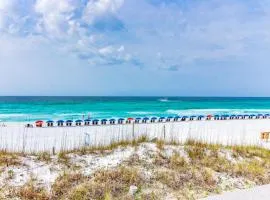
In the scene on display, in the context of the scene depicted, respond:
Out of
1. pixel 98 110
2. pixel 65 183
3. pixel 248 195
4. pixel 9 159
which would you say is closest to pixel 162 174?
pixel 248 195

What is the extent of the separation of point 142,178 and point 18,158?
227 cm

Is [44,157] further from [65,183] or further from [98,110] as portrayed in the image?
[98,110]

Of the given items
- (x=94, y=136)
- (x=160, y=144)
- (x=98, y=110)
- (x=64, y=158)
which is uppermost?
(x=160, y=144)

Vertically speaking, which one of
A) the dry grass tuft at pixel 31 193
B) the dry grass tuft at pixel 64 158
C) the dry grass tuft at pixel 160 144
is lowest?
the dry grass tuft at pixel 31 193

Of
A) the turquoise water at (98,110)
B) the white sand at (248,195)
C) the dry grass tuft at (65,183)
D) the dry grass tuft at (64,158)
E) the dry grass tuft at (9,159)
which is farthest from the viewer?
the turquoise water at (98,110)

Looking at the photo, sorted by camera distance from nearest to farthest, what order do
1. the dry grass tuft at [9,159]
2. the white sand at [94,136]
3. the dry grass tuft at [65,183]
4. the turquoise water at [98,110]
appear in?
the dry grass tuft at [65,183] < the dry grass tuft at [9,159] < the white sand at [94,136] < the turquoise water at [98,110]

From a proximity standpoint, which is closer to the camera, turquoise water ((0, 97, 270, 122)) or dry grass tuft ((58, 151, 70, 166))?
dry grass tuft ((58, 151, 70, 166))

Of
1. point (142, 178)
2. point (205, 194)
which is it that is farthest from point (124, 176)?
point (205, 194)

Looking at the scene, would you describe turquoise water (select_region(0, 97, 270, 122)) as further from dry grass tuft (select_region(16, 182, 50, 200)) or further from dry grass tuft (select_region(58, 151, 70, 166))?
dry grass tuft (select_region(16, 182, 50, 200))

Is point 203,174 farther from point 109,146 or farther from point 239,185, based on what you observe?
point 109,146

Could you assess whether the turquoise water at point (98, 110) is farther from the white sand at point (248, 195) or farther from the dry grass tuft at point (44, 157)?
the white sand at point (248, 195)

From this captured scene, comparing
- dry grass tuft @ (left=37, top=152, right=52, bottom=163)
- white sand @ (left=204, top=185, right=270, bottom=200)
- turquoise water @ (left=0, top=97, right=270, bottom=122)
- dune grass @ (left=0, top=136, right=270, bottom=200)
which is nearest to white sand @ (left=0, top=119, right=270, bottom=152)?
dry grass tuft @ (left=37, top=152, right=52, bottom=163)

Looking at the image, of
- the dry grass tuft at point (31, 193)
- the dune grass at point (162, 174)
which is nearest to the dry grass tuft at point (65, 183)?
the dune grass at point (162, 174)

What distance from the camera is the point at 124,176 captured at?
513 centimetres
